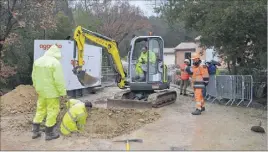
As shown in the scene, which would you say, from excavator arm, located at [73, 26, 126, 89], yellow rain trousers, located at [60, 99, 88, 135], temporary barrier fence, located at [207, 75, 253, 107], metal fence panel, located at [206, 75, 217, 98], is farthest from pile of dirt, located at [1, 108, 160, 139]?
metal fence panel, located at [206, 75, 217, 98]

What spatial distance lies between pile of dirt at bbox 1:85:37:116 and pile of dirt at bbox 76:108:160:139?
267 centimetres

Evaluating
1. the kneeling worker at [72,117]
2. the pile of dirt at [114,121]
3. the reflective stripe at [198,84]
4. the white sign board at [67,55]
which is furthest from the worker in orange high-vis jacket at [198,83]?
the white sign board at [67,55]

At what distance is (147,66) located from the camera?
Result: 11383 millimetres

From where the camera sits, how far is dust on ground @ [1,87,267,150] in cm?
645

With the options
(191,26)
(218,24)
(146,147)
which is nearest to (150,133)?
(146,147)

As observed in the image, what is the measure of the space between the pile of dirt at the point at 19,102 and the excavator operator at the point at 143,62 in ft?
12.0

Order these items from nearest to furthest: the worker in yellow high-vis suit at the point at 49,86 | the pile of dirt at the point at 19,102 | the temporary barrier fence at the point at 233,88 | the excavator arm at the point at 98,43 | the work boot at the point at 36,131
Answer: the worker in yellow high-vis suit at the point at 49,86 → the work boot at the point at 36,131 → the excavator arm at the point at 98,43 → the pile of dirt at the point at 19,102 → the temporary barrier fence at the point at 233,88

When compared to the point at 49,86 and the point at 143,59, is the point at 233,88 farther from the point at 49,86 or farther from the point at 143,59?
the point at 49,86

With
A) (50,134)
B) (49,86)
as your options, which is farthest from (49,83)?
(50,134)

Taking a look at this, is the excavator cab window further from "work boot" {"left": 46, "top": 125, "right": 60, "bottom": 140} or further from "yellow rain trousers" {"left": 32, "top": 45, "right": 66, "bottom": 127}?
"work boot" {"left": 46, "top": 125, "right": 60, "bottom": 140}

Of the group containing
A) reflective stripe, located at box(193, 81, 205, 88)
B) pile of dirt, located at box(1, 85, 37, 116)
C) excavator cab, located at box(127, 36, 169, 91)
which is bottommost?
pile of dirt, located at box(1, 85, 37, 116)

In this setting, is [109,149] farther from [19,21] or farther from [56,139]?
[19,21]

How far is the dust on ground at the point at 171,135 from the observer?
645 cm

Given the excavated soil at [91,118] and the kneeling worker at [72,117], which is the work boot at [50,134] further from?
the excavated soil at [91,118]
